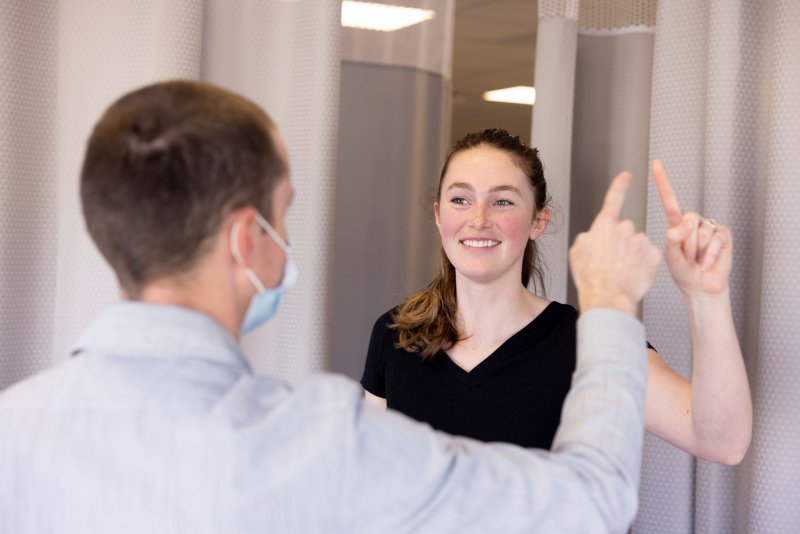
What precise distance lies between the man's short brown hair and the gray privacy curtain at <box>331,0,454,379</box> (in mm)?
1138

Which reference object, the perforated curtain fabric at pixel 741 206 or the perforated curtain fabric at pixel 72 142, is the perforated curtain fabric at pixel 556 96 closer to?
the perforated curtain fabric at pixel 741 206

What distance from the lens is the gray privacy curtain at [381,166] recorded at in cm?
191

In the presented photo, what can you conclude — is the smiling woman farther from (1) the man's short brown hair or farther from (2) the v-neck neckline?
(1) the man's short brown hair

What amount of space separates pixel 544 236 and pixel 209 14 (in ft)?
2.63

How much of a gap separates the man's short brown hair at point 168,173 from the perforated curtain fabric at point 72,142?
839 millimetres

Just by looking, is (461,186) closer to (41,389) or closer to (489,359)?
(489,359)

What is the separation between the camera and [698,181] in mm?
1666

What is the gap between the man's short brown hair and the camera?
75cm

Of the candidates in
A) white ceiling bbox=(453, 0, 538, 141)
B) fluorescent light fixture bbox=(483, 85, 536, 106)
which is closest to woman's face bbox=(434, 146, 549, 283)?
white ceiling bbox=(453, 0, 538, 141)

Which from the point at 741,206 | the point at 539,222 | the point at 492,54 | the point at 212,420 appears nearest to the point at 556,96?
the point at 539,222

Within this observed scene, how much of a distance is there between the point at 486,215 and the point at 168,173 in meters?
0.90

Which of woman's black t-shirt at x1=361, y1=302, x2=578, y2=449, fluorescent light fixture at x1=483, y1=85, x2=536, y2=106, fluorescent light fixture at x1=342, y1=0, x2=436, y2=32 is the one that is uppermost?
fluorescent light fixture at x1=483, y1=85, x2=536, y2=106

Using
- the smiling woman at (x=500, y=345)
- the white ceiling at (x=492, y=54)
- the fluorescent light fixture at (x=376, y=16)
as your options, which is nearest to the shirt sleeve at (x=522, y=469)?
the smiling woman at (x=500, y=345)

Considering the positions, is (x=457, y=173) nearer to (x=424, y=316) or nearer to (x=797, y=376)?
(x=424, y=316)
